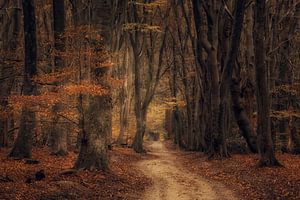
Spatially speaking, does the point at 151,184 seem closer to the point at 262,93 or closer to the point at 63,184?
the point at 63,184

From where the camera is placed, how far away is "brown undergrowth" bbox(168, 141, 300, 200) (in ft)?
42.6

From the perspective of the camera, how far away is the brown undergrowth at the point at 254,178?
12977 millimetres

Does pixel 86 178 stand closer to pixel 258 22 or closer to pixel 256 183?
pixel 256 183

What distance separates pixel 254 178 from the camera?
15.9 m

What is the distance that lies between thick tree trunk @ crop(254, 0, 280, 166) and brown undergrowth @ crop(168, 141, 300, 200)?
2.22 ft

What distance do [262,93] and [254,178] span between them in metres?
4.32

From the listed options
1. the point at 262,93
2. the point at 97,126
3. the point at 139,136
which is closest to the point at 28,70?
the point at 97,126

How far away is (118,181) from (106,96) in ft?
11.7

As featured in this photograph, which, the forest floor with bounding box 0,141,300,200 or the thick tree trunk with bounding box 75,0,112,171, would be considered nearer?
the forest floor with bounding box 0,141,300,200

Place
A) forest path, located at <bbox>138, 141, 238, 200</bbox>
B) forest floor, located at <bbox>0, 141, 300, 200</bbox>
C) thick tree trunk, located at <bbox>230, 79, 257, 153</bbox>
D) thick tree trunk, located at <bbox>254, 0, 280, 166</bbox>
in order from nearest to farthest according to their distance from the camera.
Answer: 1. forest floor, located at <bbox>0, 141, 300, 200</bbox>
2. forest path, located at <bbox>138, 141, 238, 200</bbox>
3. thick tree trunk, located at <bbox>254, 0, 280, 166</bbox>
4. thick tree trunk, located at <bbox>230, 79, 257, 153</bbox>

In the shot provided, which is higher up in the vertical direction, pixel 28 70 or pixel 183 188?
pixel 28 70

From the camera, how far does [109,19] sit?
17.3m

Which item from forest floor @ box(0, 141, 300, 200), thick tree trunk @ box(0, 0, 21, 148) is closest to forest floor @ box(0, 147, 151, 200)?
forest floor @ box(0, 141, 300, 200)

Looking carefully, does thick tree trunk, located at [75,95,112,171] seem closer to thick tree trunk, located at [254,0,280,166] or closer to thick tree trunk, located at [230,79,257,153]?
thick tree trunk, located at [254,0,280,166]
